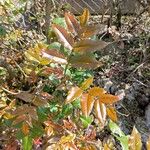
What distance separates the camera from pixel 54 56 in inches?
52.2

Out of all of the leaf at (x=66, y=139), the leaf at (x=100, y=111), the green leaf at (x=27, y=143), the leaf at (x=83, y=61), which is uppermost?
the leaf at (x=83, y=61)

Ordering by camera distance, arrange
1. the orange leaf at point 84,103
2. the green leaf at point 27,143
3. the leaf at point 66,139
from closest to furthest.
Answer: the orange leaf at point 84,103 → the leaf at point 66,139 → the green leaf at point 27,143

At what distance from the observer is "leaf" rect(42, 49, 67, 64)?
1313 mm

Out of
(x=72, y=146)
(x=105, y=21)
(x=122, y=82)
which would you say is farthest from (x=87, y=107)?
(x=105, y=21)

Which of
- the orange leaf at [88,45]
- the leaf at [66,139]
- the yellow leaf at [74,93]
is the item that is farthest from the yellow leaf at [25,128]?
the orange leaf at [88,45]

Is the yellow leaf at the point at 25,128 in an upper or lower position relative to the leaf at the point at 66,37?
lower

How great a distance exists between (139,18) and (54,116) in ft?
5.13

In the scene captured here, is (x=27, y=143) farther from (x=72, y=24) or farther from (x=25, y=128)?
(x=72, y=24)

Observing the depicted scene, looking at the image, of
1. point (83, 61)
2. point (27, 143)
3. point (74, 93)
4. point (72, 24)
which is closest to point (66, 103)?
point (74, 93)

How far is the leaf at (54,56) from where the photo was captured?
1.31 metres

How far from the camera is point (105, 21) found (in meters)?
3.17

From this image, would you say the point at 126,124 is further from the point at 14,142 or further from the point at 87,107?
the point at 87,107

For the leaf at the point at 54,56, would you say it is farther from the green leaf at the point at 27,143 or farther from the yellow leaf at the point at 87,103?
the green leaf at the point at 27,143

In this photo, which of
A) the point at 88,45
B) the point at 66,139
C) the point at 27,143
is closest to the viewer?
the point at 88,45
